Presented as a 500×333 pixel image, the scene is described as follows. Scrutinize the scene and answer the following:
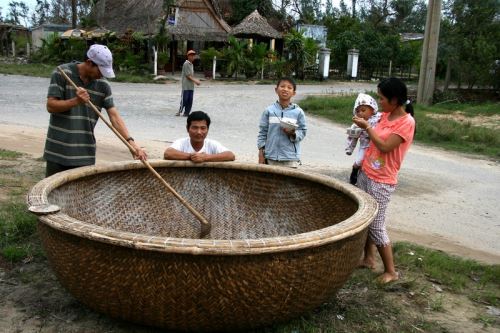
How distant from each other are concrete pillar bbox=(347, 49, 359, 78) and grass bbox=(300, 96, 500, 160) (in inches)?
551

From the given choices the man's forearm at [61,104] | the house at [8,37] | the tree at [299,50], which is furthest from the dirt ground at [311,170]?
the house at [8,37]

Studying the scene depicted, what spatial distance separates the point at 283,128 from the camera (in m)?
3.93

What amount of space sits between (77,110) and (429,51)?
11645mm

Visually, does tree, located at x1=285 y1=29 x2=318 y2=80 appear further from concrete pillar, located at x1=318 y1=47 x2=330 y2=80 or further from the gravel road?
the gravel road

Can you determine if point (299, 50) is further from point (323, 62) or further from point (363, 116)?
point (363, 116)

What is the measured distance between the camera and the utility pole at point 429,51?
1271cm

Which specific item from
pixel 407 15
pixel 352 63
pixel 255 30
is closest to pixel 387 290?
pixel 255 30

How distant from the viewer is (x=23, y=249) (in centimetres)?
342

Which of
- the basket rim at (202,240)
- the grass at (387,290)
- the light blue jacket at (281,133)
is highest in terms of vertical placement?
the light blue jacket at (281,133)

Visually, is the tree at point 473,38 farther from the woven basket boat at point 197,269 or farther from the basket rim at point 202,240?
the basket rim at point 202,240

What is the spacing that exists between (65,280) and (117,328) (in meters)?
0.36

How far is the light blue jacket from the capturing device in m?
3.97

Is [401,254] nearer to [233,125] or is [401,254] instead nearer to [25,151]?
[25,151]

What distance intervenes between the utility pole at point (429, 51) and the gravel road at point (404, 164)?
3.52 m
